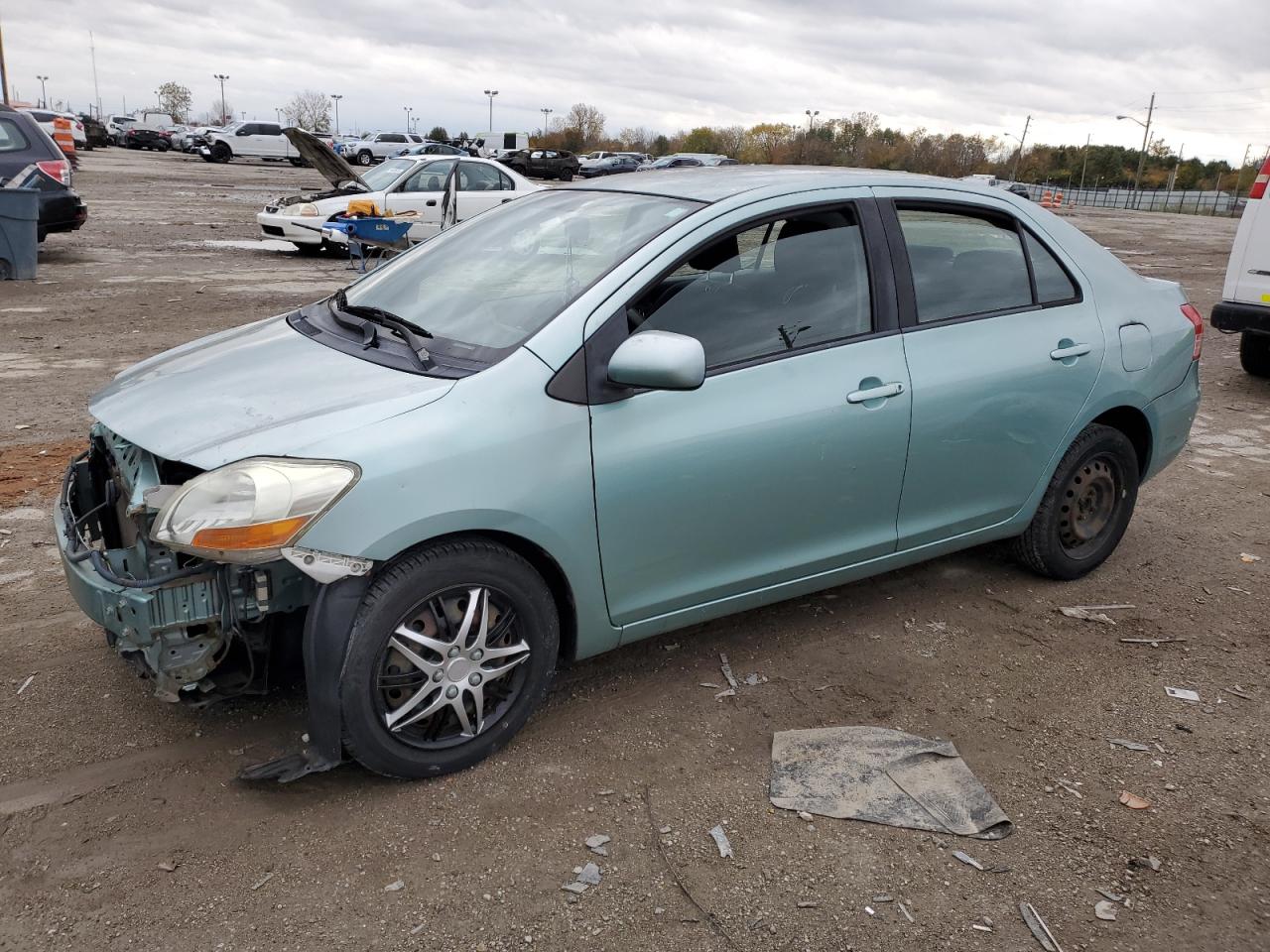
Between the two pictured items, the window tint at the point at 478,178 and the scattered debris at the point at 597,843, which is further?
the window tint at the point at 478,178

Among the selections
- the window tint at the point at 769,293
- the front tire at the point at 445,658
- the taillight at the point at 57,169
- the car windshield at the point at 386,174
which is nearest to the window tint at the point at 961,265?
the window tint at the point at 769,293

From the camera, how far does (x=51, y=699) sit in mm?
3543

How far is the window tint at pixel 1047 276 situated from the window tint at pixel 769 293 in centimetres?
95

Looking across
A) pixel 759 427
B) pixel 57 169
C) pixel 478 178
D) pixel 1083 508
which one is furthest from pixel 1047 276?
pixel 57 169

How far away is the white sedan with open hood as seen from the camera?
15.4m

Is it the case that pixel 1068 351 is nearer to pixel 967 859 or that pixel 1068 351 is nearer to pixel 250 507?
pixel 967 859

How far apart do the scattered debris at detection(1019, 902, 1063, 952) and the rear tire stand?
27.2 ft

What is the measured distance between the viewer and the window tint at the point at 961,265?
3943mm

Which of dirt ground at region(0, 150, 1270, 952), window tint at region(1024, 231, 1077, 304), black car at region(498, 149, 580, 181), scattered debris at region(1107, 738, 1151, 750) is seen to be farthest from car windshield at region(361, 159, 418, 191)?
black car at region(498, 149, 580, 181)

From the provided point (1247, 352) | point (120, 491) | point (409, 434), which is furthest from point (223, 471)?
point (1247, 352)

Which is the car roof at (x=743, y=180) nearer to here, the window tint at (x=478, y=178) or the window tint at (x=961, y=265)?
the window tint at (x=961, y=265)

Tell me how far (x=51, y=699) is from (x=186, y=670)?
39.6 inches

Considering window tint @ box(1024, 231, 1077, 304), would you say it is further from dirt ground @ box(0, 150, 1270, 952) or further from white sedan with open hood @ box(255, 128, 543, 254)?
white sedan with open hood @ box(255, 128, 543, 254)

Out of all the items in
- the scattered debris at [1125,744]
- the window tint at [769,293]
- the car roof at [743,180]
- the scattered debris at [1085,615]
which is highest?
the car roof at [743,180]
